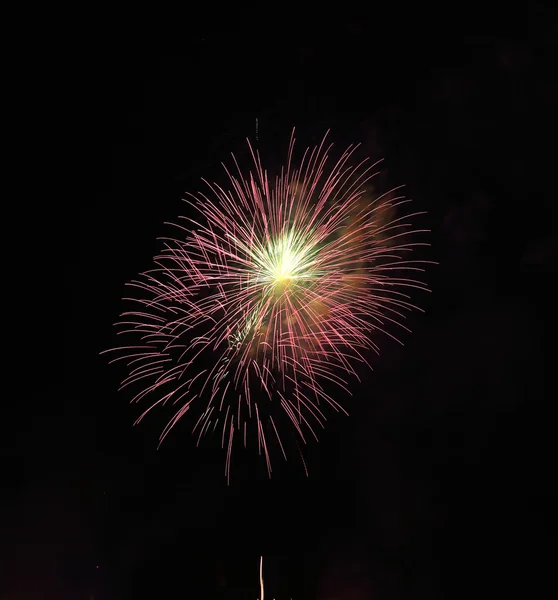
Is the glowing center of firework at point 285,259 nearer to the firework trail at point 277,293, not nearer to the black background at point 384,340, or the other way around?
the firework trail at point 277,293

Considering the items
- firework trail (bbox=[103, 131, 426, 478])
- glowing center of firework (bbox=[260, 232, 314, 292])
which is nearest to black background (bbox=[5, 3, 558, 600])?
firework trail (bbox=[103, 131, 426, 478])

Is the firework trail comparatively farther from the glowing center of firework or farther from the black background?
the black background

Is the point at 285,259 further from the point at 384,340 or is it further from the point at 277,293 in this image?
the point at 384,340

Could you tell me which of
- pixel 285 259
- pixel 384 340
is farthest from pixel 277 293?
pixel 384 340

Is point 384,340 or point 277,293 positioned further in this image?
point 384,340

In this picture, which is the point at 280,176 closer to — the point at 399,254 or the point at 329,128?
the point at 329,128

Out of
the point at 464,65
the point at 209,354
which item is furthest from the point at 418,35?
the point at 209,354
